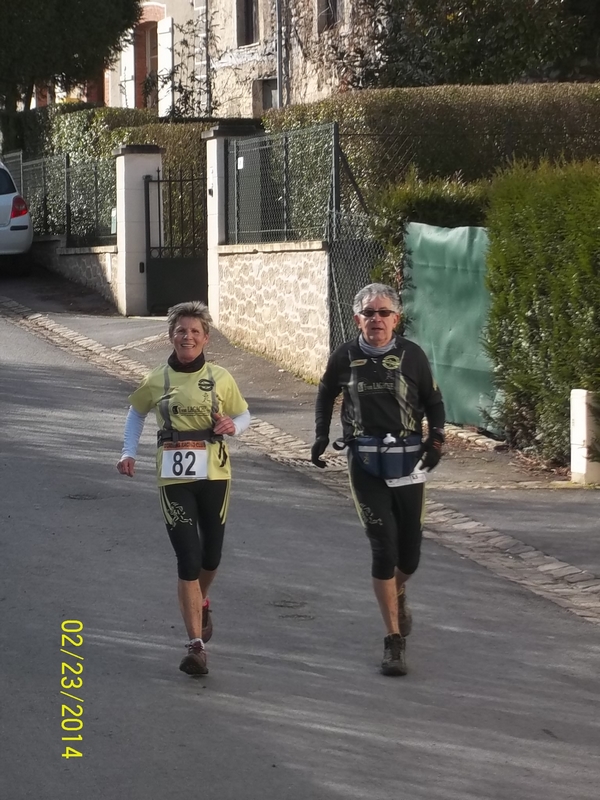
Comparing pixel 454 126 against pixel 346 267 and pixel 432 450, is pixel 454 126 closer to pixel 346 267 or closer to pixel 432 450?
pixel 346 267

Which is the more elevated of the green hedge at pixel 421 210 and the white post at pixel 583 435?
the green hedge at pixel 421 210

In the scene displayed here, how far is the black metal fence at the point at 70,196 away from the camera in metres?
20.6

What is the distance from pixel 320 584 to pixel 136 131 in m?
15.4

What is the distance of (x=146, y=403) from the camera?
20.0 feet

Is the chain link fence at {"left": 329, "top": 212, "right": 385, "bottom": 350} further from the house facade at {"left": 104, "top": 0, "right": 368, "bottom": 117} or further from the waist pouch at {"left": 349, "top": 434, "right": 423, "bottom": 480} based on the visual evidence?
the house facade at {"left": 104, "top": 0, "right": 368, "bottom": 117}

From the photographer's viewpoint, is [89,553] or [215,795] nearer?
[215,795]

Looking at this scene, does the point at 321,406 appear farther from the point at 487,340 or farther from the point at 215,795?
the point at 487,340

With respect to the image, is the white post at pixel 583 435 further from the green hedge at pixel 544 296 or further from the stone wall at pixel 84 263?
the stone wall at pixel 84 263

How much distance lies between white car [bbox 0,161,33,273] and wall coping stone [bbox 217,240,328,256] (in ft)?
17.3

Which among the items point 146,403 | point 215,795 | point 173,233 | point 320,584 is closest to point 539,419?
point 320,584

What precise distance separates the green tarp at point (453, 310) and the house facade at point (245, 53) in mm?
12110

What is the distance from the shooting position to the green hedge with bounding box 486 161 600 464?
9844mm

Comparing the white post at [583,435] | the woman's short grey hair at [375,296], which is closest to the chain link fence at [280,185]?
the white post at [583,435]

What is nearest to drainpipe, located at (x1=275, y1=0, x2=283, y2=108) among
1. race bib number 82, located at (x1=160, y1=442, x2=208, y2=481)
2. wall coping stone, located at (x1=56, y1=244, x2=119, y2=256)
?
wall coping stone, located at (x1=56, y1=244, x2=119, y2=256)
